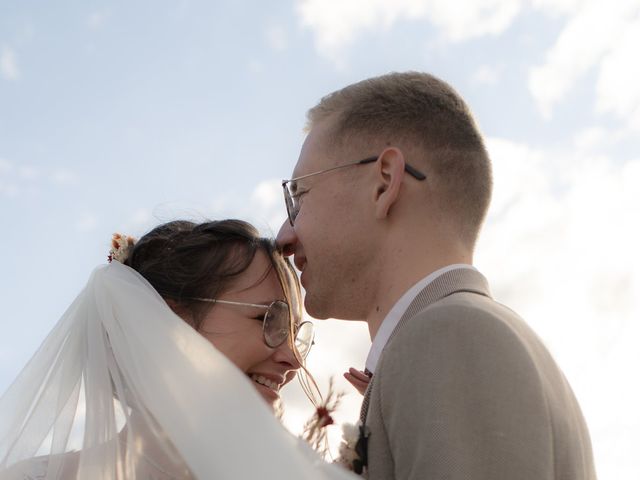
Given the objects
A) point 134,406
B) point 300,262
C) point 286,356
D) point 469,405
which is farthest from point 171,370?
point 286,356

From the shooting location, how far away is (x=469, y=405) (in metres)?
3.36

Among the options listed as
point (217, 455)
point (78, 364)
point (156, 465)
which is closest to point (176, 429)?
point (217, 455)

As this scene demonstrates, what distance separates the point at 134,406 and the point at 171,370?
0.58 m

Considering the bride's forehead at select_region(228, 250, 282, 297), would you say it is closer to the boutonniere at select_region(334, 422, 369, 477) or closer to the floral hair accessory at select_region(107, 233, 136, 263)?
the floral hair accessory at select_region(107, 233, 136, 263)

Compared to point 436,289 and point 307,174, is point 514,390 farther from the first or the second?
point 307,174

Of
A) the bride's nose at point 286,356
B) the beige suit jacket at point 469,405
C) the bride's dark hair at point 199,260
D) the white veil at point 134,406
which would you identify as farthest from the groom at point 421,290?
the bride's nose at point 286,356

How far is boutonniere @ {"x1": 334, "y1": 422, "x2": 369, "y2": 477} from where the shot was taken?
3.79 m

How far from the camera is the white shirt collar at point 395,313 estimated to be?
429 centimetres

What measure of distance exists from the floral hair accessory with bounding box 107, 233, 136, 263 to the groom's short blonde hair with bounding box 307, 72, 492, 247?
2.14 metres

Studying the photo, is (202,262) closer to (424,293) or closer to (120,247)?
(120,247)

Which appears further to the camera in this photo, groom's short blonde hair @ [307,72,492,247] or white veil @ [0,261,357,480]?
groom's short blonde hair @ [307,72,492,247]

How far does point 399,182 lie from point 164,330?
5.42 feet

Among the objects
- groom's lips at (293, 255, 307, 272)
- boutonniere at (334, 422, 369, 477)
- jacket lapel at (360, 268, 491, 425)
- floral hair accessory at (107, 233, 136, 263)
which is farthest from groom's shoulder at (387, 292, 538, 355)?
floral hair accessory at (107, 233, 136, 263)

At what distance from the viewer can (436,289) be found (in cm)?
417
